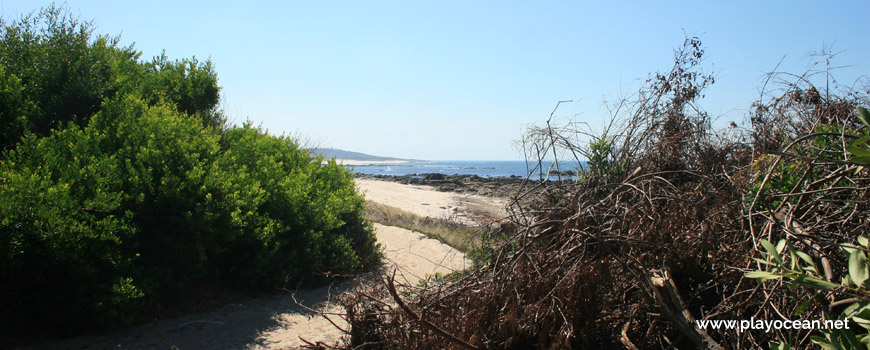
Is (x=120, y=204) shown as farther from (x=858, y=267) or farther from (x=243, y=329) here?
(x=858, y=267)

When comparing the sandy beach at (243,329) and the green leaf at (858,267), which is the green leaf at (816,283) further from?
the sandy beach at (243,329)

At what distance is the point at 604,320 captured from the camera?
9.24 feet

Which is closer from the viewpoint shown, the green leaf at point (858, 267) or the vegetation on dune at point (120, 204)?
the green leaf at point (858, 267)

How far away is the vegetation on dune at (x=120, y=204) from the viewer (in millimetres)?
4129

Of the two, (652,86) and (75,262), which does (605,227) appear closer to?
(652,86)

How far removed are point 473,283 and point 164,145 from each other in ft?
15.1

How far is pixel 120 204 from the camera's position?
469cm

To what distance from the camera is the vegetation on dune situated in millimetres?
4129

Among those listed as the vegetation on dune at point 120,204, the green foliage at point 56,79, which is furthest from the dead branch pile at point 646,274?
the green foliage at point 56,79

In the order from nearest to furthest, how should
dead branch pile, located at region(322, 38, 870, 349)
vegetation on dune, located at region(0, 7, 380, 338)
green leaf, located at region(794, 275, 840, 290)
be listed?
1. green leaf, located at region(794, 275, 840, 290)
2. dead branch pile, located at region(322, 38, 870, 349)
3. vegetation on dune, located at region(0, 7, 380, 338)

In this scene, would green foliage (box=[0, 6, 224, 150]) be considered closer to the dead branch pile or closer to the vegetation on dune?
the vegetation on dune

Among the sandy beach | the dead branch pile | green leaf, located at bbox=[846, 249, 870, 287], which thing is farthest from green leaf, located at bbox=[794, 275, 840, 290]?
the sandy beach

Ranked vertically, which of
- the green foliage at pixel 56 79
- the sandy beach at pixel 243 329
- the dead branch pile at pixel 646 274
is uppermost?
the green foliage at pixel 56 79

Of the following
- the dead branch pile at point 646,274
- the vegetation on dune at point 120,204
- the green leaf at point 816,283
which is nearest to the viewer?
the green leaf at point 816,283
